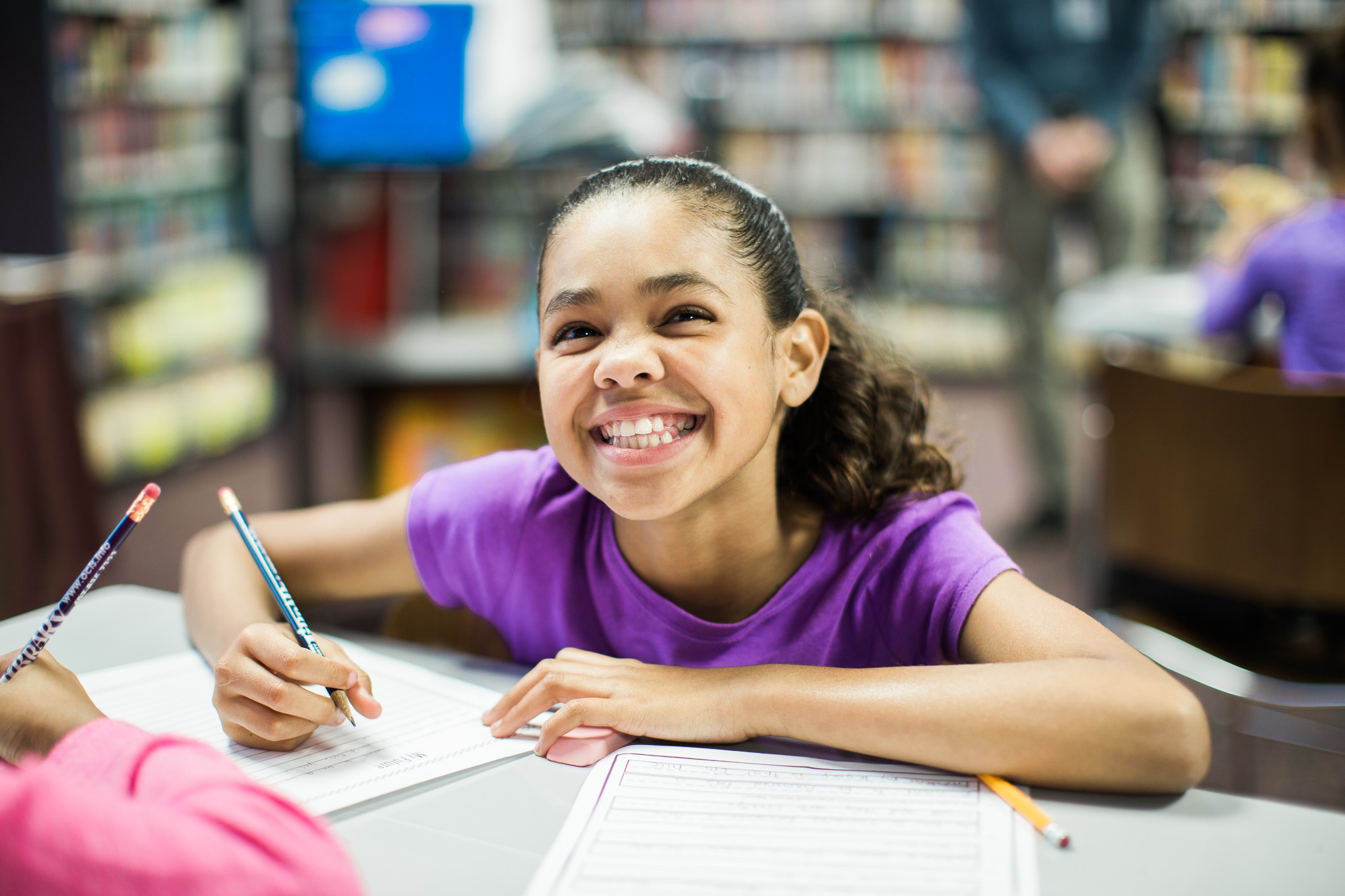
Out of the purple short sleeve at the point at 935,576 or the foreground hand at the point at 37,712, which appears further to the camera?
the purple short sleeve at the point at 935,576

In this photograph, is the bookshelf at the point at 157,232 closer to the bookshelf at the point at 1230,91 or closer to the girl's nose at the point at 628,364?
the girl's nose at the point at 628,364

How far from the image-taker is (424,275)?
2.54 metres

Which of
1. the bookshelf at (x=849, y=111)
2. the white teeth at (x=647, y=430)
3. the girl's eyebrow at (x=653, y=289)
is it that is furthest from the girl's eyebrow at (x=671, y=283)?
the bookshelf at (x=849, y=111)

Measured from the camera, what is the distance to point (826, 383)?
111 cm

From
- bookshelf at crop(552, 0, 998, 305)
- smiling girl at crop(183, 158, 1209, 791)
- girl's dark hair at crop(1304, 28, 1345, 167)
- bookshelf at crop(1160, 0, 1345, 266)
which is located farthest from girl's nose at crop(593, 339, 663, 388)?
bookshelf at crop(1160, 0, 1345, 266)

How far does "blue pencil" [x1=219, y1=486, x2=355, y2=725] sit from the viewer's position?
829mm

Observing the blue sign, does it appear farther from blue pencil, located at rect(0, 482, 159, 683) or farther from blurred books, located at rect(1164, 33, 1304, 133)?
blurred books, located at rect(1164, 33, 1304, 133)

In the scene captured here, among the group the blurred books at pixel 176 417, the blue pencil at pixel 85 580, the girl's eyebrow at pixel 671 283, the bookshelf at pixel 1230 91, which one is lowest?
the blurred books at pixel 176 417

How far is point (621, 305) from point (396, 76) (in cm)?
157

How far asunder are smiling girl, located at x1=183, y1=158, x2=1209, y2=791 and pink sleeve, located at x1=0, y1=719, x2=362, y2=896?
20cm

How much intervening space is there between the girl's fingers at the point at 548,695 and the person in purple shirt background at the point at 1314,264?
5.16 ft

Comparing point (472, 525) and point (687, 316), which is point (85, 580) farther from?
point (687, 316)

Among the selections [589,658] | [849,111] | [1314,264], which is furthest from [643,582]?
[849,111]

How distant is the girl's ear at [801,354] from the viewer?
102cm
